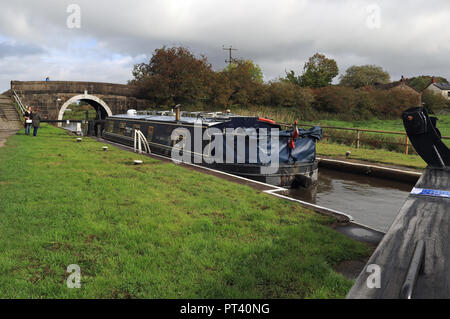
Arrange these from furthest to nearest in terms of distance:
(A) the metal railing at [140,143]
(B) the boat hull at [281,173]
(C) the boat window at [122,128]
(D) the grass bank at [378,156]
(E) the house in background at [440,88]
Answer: (E) the house in background at [440,88] < (C) the boat window at [122,128] < (A) the metal railing at [140,143] < (D) the grass bank at [378,156] < (B) the boat hull at [281,173]

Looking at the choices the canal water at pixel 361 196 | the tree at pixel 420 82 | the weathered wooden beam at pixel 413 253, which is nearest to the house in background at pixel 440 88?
the tree at pixel 420 82

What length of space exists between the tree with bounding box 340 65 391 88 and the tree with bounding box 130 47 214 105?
26.6 metres

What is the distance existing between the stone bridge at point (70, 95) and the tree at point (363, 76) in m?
Result: 33.1

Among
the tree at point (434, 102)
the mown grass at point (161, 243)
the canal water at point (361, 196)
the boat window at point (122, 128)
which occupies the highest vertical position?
the tree at point (434, 102)

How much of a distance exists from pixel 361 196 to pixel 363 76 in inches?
1921

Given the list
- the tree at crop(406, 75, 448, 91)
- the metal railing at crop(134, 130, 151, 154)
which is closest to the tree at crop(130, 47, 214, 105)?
the metal railing at crop(134, 130, 151, 154)

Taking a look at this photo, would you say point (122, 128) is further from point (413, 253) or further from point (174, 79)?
point (174, 79)

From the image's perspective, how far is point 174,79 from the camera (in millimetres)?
34156

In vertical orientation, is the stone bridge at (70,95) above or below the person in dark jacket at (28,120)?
above

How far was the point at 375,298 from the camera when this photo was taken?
4.68ft

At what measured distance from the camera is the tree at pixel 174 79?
110 ft

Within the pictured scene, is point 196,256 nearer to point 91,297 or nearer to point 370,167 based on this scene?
point 91,297

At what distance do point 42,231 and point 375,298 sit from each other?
3889 millimetres

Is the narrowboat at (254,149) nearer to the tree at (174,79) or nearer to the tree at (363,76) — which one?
the tree at (174,79)
